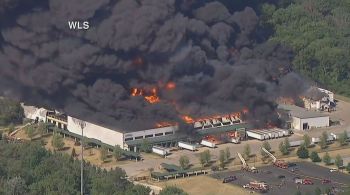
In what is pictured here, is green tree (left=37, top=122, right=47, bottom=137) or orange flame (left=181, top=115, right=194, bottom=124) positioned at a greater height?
orange flame (left=181, top=115, right=194, bottom=124)

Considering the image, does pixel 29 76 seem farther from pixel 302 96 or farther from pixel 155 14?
pixel 302 96

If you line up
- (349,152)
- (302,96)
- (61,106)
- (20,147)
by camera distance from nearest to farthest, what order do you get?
1. (20,147)
2. (349,152)
3. (61,106)
4. (302,96)

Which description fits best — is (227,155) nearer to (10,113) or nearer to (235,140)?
(235,140)

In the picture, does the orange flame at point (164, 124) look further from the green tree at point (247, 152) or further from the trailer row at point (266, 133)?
the green tree at point (247, 152)

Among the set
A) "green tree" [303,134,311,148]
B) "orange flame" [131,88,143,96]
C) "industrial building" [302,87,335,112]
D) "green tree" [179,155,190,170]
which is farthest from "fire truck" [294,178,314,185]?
"industrial building" [302,87,335,112]

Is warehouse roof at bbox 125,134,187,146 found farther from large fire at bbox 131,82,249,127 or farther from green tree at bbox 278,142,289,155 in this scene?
green tree at bbox 278,142,289,155

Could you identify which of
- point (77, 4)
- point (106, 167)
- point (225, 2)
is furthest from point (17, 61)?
point (225, 2)

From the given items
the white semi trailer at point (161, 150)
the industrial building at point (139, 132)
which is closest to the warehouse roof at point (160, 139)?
the industrial building at point (139, 132)
